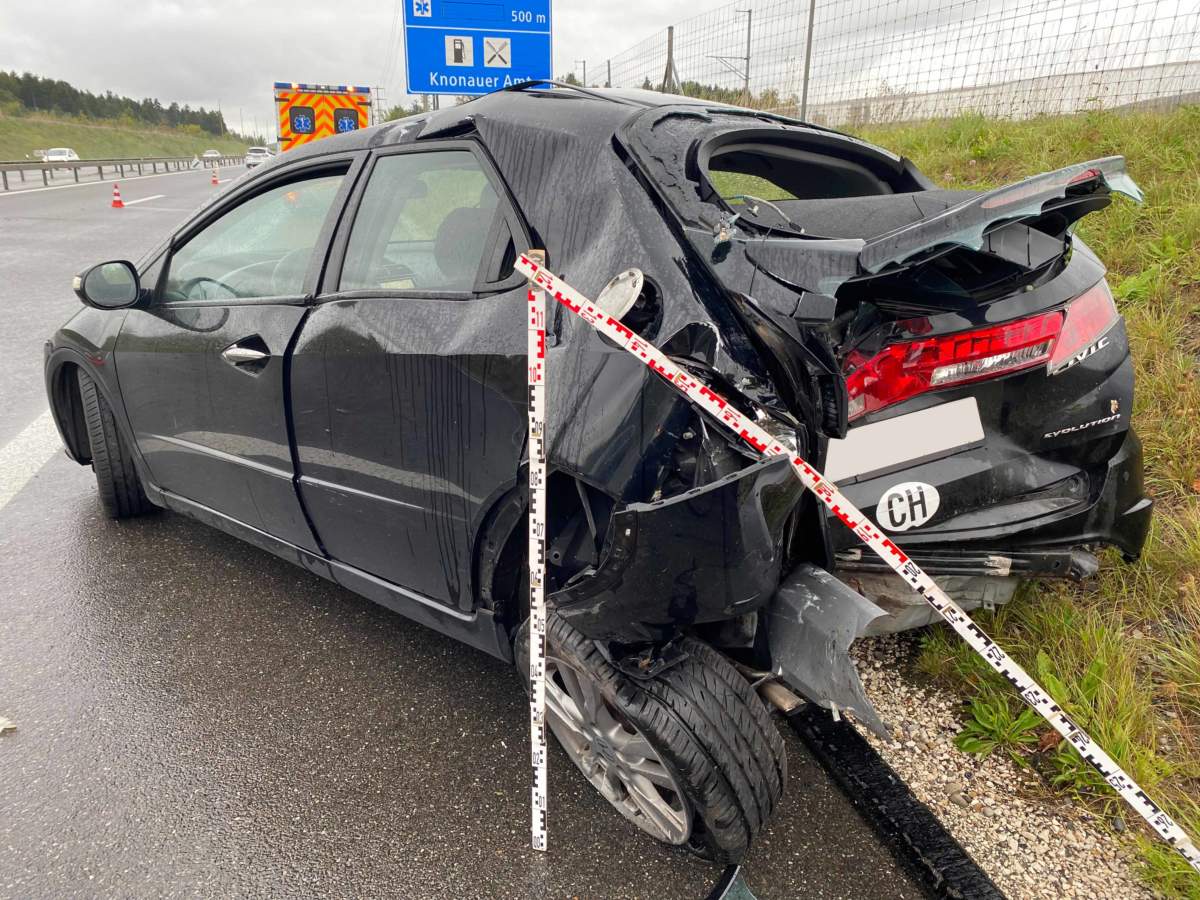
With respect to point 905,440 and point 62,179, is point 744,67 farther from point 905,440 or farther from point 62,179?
point 62,179

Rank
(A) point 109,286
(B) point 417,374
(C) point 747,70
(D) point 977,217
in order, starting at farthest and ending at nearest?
(C) point 747,70, (A) point 109,286, (B) point 417,374, (D) point 977,217

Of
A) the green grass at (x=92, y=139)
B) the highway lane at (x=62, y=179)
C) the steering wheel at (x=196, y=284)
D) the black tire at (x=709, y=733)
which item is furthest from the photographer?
the green grass at (x=92, y=139)

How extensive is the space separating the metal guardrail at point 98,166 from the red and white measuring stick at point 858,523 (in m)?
29.0

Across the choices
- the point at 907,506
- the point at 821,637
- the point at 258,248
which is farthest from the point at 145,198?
the point at 821,637

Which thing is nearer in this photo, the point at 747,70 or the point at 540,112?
the point at 540,112

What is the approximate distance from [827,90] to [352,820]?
8.07 metres

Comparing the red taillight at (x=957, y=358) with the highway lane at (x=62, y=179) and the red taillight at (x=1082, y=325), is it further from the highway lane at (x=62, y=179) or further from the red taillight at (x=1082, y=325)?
the highway lane at (x=62, y=179)

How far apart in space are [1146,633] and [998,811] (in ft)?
2.80

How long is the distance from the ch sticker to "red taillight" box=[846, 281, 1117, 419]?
22 cm

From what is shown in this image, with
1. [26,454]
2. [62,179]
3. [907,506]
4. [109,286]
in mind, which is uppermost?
[109,286]

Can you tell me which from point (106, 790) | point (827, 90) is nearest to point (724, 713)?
point (106, 790)

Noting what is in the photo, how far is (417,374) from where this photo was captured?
2.16m

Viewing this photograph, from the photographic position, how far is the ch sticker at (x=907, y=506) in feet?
6.23

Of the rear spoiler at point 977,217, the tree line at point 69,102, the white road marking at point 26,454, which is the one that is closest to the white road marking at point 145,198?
the white road marking at point 26,454
